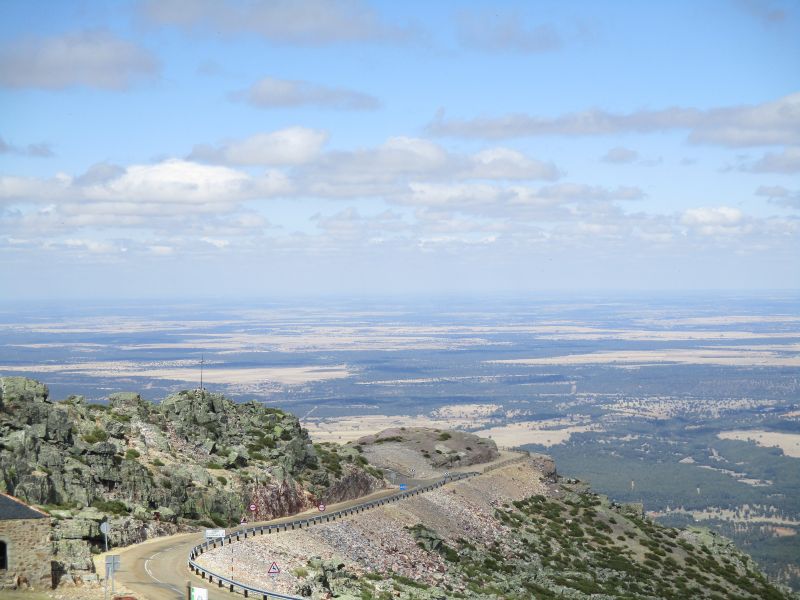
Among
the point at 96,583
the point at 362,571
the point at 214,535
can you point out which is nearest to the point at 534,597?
the point at 362,571

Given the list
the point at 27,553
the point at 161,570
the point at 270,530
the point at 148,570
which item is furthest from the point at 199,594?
the point at 270,530

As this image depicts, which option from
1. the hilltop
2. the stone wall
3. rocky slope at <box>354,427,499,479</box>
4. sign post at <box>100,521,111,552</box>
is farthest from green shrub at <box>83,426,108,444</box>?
rocky slope at <box>354,427,499,479</box>

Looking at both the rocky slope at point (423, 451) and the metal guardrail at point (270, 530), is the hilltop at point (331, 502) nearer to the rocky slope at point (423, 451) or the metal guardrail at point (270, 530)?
the rocky slope at point (423, 451)

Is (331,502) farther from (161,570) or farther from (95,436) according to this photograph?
(161,570)

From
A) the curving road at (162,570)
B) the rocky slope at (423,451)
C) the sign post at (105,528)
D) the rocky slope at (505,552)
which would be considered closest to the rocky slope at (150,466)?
the sign post at (105,528)

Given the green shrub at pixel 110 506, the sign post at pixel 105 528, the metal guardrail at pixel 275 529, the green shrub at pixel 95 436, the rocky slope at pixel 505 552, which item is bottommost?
the rocky slope at pixel 505 552

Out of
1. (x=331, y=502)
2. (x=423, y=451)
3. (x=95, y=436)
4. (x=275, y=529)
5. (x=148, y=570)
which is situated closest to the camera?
(x=148, y=570)

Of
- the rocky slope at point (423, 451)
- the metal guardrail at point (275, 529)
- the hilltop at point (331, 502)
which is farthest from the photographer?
the rocky slope at point (423, 451)
